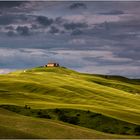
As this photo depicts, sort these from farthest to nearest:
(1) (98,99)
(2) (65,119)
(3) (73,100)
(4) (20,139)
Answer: (1) (98,99) < (3) (73,100) < (2) (65,119) < (4) (20,139)

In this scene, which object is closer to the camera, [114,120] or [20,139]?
[20,139]

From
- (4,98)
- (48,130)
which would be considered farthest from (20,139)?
(4,98)

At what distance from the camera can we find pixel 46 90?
15075 cm

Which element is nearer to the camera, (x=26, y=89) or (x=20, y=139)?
(x=20, y=139)

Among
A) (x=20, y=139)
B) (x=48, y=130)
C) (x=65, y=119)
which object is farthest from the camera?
(x=65, y=119)

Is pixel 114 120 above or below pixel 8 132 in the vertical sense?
below

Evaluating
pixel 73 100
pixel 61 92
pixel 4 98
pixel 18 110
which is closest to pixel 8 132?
pixel 18 110

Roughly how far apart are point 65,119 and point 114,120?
10.7m

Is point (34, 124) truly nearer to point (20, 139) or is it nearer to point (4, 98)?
point (20, 139)

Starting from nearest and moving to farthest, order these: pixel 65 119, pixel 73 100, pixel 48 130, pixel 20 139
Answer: pixel 20 139
pixel 48 130
pixel 65 119
pixel 73 100

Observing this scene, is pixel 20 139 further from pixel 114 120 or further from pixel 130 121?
pixel 130 121

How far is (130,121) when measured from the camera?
96.3 m

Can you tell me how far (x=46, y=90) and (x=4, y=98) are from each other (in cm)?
3637

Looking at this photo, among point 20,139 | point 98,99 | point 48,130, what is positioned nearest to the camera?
point 20,139
